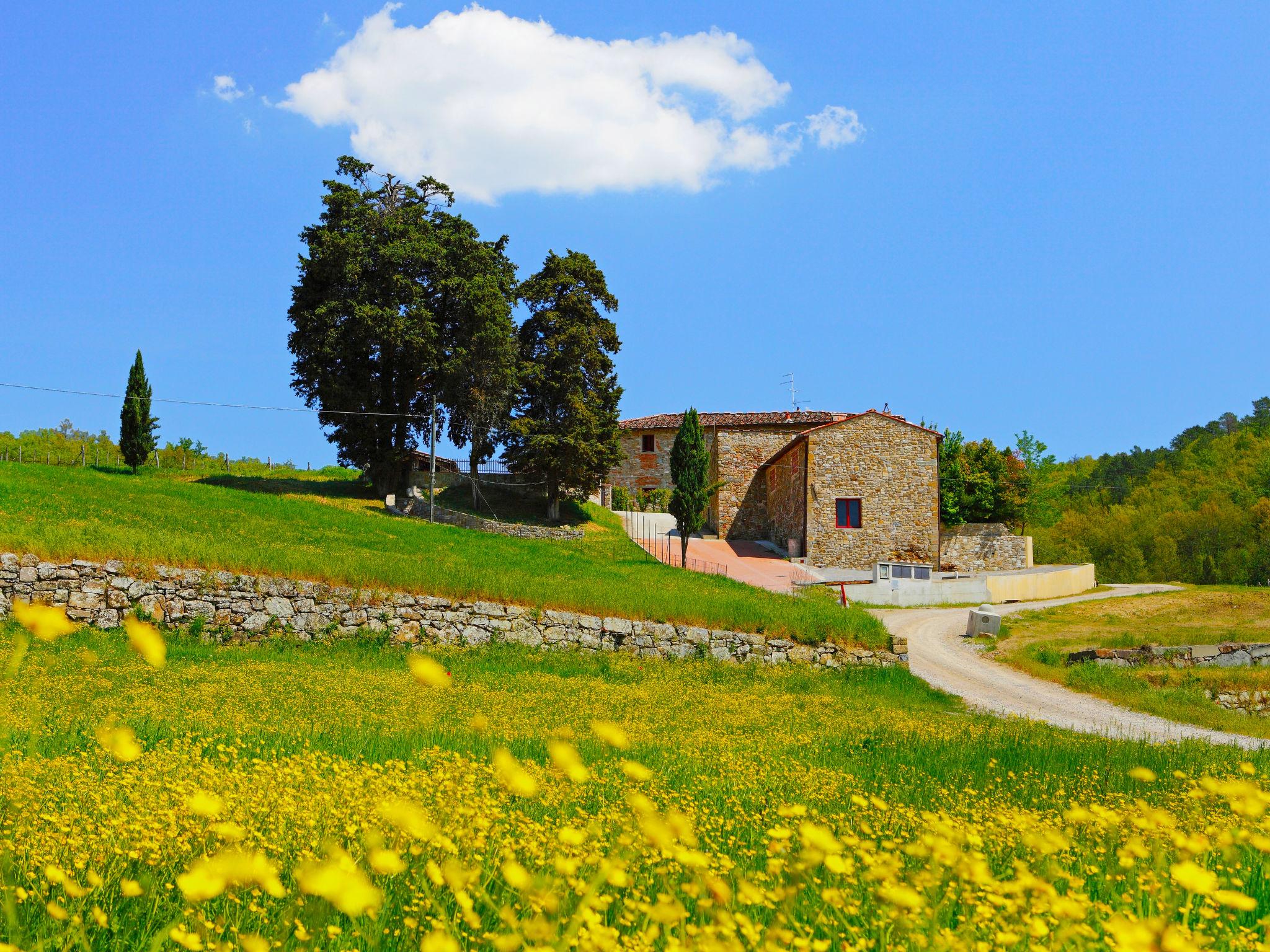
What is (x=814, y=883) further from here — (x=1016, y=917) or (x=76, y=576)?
(x=76, y=576)

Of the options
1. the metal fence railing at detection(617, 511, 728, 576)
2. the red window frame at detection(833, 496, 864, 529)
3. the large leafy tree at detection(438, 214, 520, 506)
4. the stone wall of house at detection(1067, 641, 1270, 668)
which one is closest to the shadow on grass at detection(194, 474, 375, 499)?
the large leafy tree at detection(438, 214, 520, 506)

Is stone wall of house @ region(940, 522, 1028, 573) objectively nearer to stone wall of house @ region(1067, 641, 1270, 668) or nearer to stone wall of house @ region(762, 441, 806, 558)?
stone wall of house @ region(762, 441, 806, 558)

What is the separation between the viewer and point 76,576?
47.4ft

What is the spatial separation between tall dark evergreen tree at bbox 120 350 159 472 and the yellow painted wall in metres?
39.4

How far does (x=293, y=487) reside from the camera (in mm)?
38281

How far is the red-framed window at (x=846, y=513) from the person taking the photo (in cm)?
3656

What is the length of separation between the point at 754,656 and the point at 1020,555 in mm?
28641

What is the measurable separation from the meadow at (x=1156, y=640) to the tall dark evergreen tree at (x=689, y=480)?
1147 centimetres

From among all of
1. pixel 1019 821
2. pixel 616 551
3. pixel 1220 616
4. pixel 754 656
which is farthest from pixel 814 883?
pixel 616 551

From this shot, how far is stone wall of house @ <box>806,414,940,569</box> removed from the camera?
36.4m

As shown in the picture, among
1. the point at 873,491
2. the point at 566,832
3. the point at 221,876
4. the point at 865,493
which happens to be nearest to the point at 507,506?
the point at 865,493

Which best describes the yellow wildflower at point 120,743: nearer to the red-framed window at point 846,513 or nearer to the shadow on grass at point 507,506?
the shadow on grass at point 507,506

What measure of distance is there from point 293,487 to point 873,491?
2662 centimetres

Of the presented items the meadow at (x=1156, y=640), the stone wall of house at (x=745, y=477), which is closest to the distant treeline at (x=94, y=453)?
the stone wall of house at (x=745, y=477)
